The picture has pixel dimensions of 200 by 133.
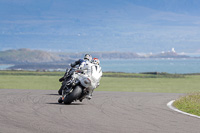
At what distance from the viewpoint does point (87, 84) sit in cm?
1900

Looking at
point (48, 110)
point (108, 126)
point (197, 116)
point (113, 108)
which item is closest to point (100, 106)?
Result: point (113, 108)

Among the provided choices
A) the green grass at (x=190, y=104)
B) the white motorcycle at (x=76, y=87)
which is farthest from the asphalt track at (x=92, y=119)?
the white motorcycle at (x=76, y=87)

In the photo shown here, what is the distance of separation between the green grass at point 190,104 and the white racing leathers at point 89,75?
3111mm

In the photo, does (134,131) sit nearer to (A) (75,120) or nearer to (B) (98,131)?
(B) (98,131)

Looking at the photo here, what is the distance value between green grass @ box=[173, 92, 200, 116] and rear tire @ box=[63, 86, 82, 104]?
3.57 meters

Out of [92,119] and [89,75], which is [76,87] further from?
[92,119]

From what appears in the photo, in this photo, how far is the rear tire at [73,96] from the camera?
61.8ft

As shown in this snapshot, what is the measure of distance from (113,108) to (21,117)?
14.3ft

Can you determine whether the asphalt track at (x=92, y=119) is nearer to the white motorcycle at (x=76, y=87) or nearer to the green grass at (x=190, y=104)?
the green grass at (x=190, y=104)

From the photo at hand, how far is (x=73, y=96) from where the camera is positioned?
18.9 meters

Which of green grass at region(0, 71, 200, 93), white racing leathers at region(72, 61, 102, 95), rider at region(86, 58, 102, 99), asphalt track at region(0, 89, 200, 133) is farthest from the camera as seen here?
green grass at region(0, 71, 200, 93)

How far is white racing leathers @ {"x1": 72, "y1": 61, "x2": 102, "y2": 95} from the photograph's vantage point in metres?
19.0

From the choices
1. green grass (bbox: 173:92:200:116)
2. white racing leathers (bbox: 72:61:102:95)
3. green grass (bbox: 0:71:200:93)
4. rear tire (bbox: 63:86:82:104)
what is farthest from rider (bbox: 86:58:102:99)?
green grass (bbox: 0:71:200:93)

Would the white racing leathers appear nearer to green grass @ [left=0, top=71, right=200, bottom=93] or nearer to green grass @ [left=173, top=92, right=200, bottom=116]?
green grass @ [left=173, top=92, right=200, bottom=116]
